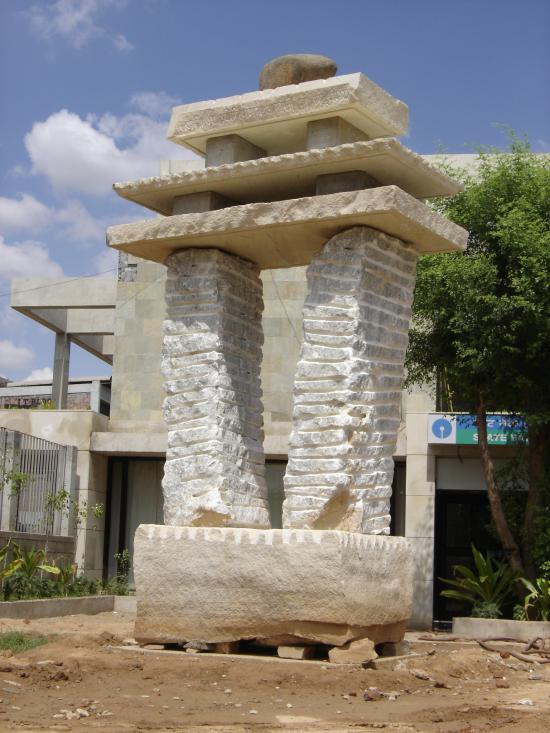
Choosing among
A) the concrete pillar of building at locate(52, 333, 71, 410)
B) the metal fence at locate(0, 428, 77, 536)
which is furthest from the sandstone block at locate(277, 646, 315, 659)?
the concrete pillar of building at locate(52, 333, 71, 410)

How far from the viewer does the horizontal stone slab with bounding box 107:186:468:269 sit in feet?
27.5

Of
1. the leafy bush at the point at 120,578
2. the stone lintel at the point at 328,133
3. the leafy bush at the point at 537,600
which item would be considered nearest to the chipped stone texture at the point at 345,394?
the stone lintel at the point at 328,133

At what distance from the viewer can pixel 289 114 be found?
895cm

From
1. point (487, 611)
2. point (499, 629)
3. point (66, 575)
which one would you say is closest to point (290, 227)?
point (499, 629)

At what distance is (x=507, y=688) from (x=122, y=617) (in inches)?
295

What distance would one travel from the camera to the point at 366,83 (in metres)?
8.75

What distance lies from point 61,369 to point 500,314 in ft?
41.6

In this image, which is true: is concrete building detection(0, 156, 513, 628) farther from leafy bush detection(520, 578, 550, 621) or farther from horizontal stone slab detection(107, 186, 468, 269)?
horizontal stone slab detection(107, 186, 468, 269)

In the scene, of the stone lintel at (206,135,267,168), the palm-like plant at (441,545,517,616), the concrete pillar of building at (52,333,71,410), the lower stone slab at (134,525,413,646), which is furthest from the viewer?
the concrete pillar of building at (52,333,71,410)

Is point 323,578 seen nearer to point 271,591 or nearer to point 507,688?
point 271,591

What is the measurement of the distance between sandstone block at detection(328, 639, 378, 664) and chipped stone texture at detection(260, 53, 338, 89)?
494cm

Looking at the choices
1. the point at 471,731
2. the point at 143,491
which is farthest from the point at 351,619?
the point at 143,491

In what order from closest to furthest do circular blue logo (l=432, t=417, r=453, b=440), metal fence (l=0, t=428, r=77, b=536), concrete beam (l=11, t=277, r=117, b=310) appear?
metal fence (l=0, t=428, r=77, b=536), circular blue logo (l=432, t=417, r=453, b=440), concrete beam (l=11, t=277, r=117, b=310)

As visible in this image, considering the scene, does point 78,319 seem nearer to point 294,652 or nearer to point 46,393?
point 46,393
